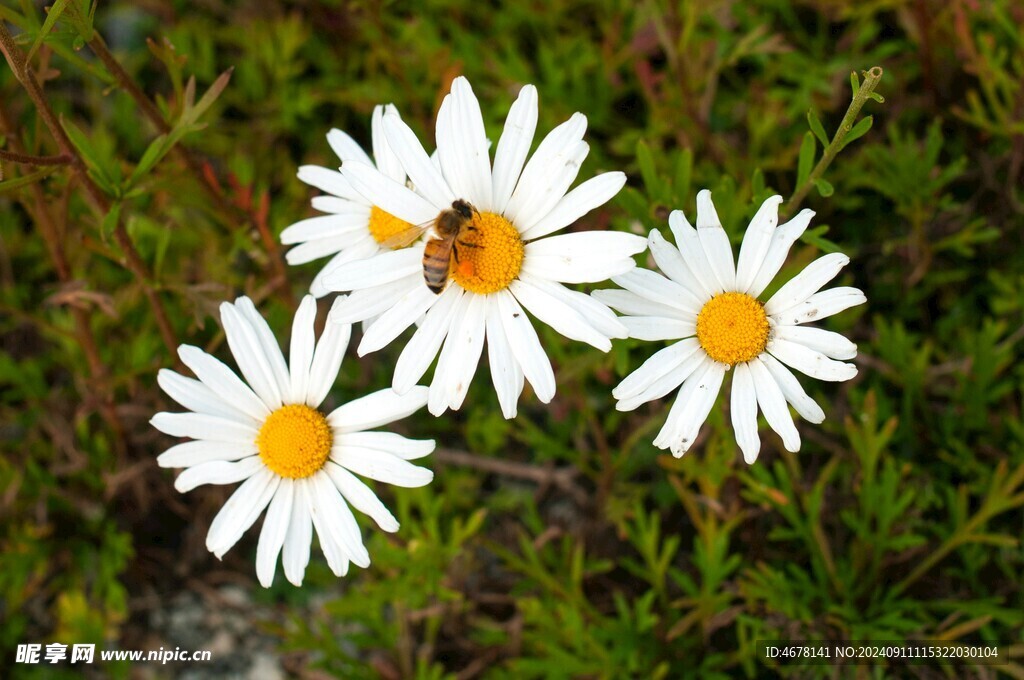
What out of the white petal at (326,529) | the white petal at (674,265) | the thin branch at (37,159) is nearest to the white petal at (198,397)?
the white petal at (326,529)

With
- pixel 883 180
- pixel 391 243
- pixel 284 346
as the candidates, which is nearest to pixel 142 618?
pixel 284 346

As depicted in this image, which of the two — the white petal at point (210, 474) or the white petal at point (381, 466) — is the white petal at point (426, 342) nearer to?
the white petal at point (381, 466)

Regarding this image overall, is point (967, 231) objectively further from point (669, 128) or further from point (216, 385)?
point (216, 385)

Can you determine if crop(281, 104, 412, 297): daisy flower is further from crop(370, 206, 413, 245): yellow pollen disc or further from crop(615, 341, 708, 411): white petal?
crop(615, 341, 708, 411): white petal

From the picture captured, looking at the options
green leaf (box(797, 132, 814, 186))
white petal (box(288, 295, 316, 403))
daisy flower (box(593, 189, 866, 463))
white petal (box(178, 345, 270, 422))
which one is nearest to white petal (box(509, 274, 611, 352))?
daisy flower (box(593, 189, 866, 463))

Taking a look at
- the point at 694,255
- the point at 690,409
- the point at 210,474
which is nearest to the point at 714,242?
the point at 694,255
